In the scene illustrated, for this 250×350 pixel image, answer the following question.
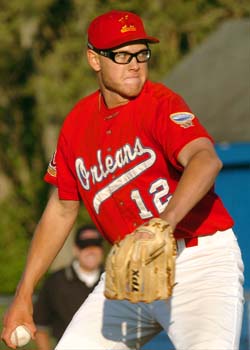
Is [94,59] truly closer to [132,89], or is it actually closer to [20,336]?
[132,89]

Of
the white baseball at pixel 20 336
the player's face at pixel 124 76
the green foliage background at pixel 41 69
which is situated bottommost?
the green foliage background at pixel 41 69

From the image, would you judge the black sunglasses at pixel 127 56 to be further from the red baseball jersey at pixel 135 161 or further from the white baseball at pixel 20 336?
the white baseball at pixel 20 336

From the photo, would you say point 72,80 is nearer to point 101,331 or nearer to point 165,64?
point 165,64

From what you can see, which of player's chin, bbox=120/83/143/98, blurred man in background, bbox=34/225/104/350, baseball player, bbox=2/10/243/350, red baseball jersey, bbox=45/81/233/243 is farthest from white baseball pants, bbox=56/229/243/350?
blurred man in background, bbox=34/225/104/350

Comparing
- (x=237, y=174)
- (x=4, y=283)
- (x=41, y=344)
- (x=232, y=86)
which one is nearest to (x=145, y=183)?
(x=41, y=344)

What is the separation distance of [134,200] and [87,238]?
347cm

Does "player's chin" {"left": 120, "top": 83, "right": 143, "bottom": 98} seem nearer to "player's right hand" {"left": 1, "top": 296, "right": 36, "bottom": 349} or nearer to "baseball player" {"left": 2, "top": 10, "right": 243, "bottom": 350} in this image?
"baseball player" {"left": 2, "top": 10, "right": 243, "bottom": 350}

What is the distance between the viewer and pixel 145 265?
189 inches

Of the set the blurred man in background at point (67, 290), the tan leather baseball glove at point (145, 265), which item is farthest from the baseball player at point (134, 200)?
the blurred man in background at point (67, 290)

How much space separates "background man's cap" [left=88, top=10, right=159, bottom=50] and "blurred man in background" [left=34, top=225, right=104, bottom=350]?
3.28m

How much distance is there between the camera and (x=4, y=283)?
948 inches

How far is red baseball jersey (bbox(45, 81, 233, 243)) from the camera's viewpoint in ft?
17.6

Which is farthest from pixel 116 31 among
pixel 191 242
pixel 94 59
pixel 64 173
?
pixel 191 242

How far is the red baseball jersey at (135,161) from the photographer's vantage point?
5.37 metres
